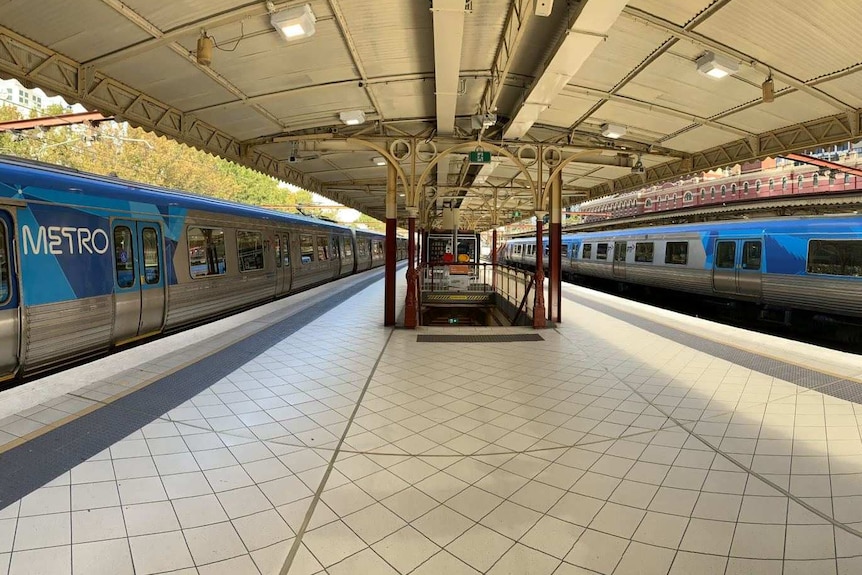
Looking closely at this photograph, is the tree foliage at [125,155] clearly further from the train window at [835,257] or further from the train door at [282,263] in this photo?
the train window at [835,257]

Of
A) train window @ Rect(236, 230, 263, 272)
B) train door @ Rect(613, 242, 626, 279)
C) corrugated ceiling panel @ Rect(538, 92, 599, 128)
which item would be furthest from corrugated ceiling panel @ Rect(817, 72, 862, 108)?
train window @ Rect(236, 230, 263, 272)

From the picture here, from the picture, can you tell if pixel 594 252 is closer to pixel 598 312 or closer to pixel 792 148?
pixel 598 312

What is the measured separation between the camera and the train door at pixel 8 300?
4.04m

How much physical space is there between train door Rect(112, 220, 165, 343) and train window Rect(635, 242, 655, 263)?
13266 millimetres

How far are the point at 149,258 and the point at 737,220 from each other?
40.9 feet

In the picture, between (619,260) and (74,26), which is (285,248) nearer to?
(74,26)

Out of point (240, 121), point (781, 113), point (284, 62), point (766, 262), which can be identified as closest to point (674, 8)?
point (781, 113)

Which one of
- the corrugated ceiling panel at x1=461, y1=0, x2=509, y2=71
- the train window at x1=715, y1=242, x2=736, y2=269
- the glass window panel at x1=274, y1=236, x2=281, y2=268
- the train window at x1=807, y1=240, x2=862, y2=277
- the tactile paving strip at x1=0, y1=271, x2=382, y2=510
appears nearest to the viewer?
the tactile paving strip at x1=0, y1=271, x2=382, y2=510

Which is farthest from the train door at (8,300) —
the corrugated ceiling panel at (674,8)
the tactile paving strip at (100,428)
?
the corrugated ceiling panel at (674,8)

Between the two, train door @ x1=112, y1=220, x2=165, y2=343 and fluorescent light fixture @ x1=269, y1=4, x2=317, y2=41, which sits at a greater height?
fluorescent light fixture @ x1=269, y1=4, x2=317, y2=41

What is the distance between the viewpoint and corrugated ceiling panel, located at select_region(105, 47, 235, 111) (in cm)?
484

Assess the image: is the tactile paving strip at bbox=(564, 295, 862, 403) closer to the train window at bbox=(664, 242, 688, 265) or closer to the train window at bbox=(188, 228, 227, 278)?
the train window at bbox=(664, 242, 688, 265)

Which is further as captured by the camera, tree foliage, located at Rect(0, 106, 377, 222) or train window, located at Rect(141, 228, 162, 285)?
tree foliage, located at Rect(0, 106, 377, 222)

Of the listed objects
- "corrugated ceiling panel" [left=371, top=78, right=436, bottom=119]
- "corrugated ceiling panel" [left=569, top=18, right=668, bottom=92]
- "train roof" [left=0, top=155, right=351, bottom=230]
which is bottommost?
"train roof" [left=0, top=155, right=351, bottom=230]
